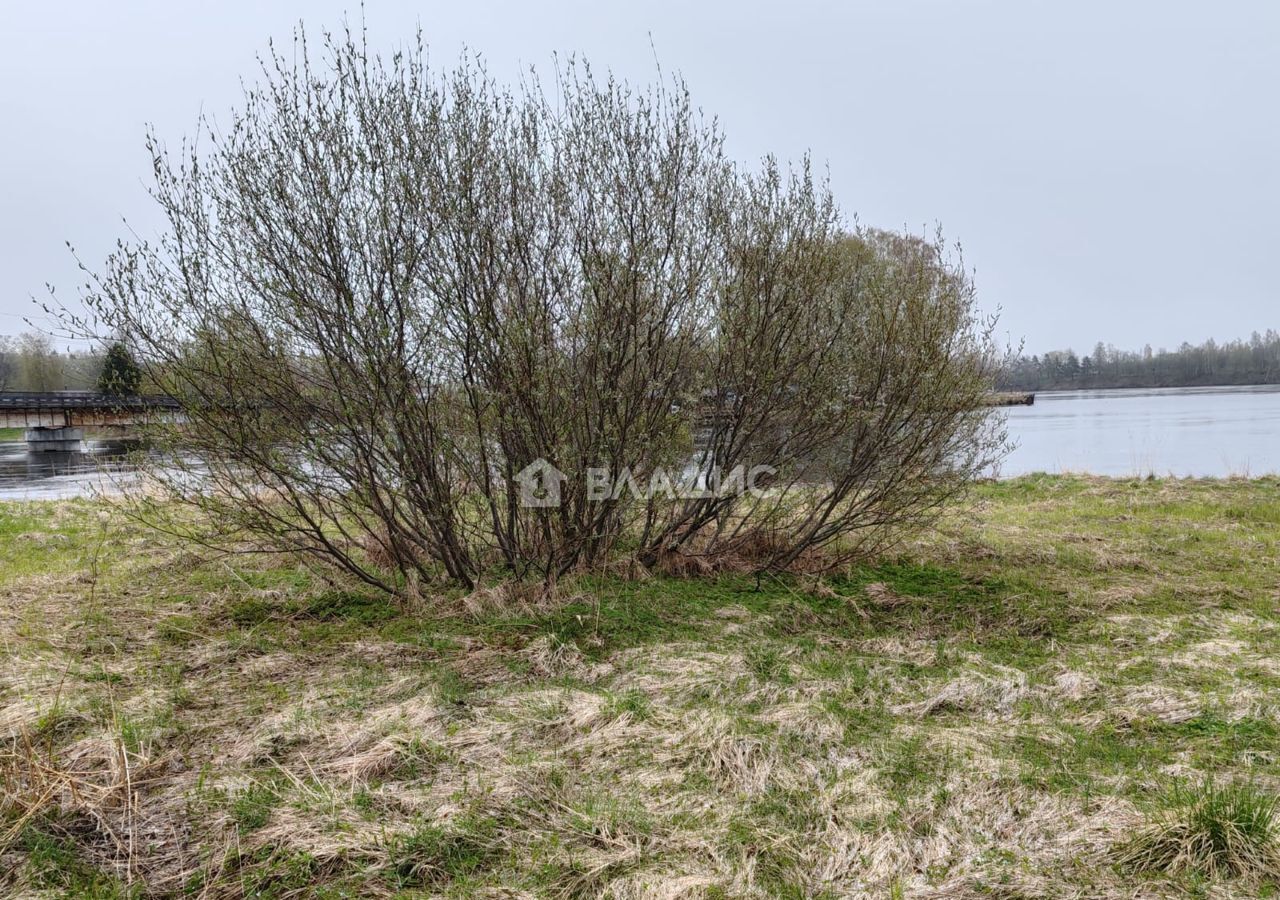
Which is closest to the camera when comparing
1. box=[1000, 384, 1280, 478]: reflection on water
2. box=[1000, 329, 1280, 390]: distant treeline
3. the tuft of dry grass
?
the tuft of dry grass

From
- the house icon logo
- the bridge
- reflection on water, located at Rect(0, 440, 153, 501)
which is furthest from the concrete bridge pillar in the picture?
the house icon logo

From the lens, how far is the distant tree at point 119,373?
4812mm

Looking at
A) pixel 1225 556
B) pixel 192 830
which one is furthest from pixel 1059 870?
pixel 1225 556

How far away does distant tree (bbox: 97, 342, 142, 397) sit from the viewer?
481 centimetres

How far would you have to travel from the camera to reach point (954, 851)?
91.1 inches

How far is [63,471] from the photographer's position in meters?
17.7

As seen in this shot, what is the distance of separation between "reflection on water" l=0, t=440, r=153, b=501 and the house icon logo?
260 cm

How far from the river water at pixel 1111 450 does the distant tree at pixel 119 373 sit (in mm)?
423

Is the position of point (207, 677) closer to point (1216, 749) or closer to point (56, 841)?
point (56, 841)

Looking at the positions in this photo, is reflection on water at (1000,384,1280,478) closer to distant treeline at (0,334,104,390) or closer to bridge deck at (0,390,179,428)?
bridge deck at (0,390,179,428)

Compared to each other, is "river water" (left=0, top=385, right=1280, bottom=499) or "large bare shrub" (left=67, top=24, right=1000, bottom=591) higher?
"large bare shrub" (left=67, top=24, right=1000, bottom=591)

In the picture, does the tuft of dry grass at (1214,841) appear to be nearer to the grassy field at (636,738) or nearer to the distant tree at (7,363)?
the grassy field at (636,738)

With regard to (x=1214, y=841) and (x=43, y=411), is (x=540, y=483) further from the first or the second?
(x=43, y=411)

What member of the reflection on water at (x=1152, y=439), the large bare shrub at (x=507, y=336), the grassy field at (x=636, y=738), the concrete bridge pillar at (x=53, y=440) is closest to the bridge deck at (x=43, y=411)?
the concrete bridge pillar at (x=53, y=440)
